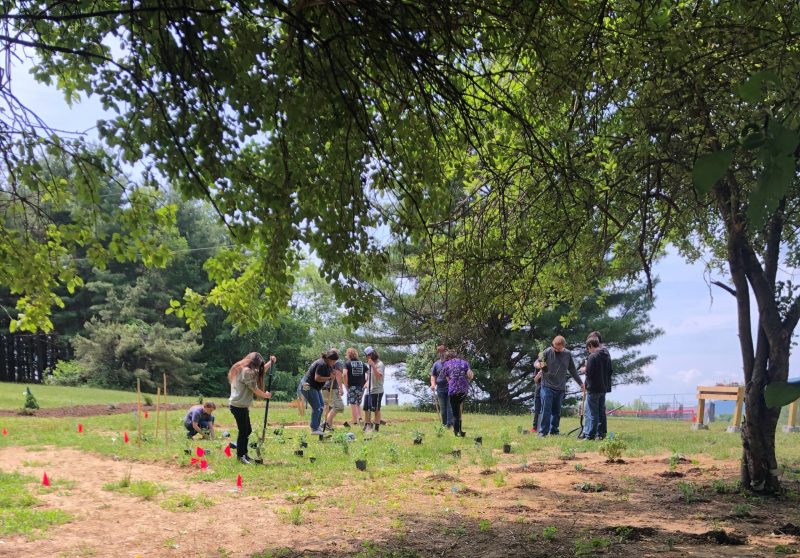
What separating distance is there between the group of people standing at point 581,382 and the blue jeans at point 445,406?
1854mm

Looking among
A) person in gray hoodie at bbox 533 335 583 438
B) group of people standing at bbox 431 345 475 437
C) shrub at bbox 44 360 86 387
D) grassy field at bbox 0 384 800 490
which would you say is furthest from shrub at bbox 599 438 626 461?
shrub at bbox 44 360 86 387

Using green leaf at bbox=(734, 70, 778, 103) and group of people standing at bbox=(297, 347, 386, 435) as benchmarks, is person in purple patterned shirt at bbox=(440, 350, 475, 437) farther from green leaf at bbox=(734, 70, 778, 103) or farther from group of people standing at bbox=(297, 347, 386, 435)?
green leaf at bbox=(734, 70, 778, 103)

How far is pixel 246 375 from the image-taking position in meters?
8.62

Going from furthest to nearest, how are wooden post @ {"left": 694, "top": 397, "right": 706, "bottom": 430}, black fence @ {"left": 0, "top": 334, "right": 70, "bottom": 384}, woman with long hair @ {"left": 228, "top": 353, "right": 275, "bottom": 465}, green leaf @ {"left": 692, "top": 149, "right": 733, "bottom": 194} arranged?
1. black fence @ {"left": 0, "top": 334, "right": 70, "bottom": 384}
2. wooden post @ {"left": 694, "top": 397, "right": 706, "bottom": 430}
3. woman with long hair @ {"left": 228, "top": 353, "right": 275, "bottom": 465}
4. green leaf @ {"left": 692, "top": 149, "right": 733, "bottom": 194}

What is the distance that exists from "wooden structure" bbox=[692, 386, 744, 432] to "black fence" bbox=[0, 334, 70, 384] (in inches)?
1519

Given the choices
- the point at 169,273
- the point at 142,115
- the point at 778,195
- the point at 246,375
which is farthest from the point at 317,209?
the point at 169,273

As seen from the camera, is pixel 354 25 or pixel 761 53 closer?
pixel 354 25

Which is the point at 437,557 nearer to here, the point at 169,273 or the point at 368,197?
the point at 368,197

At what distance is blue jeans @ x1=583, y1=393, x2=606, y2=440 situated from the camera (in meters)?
11.8

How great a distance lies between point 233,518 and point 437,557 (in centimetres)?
223

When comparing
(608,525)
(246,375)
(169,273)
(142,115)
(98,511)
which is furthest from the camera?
(169,273)

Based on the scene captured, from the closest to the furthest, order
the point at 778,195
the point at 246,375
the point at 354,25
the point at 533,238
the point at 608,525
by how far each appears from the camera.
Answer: the point at 778,195
the point at 354,25
the point at 608,525
the point at 533,238
the point at 246,375

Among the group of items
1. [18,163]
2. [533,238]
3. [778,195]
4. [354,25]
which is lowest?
[778,195]

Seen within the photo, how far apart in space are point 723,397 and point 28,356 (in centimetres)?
4335
